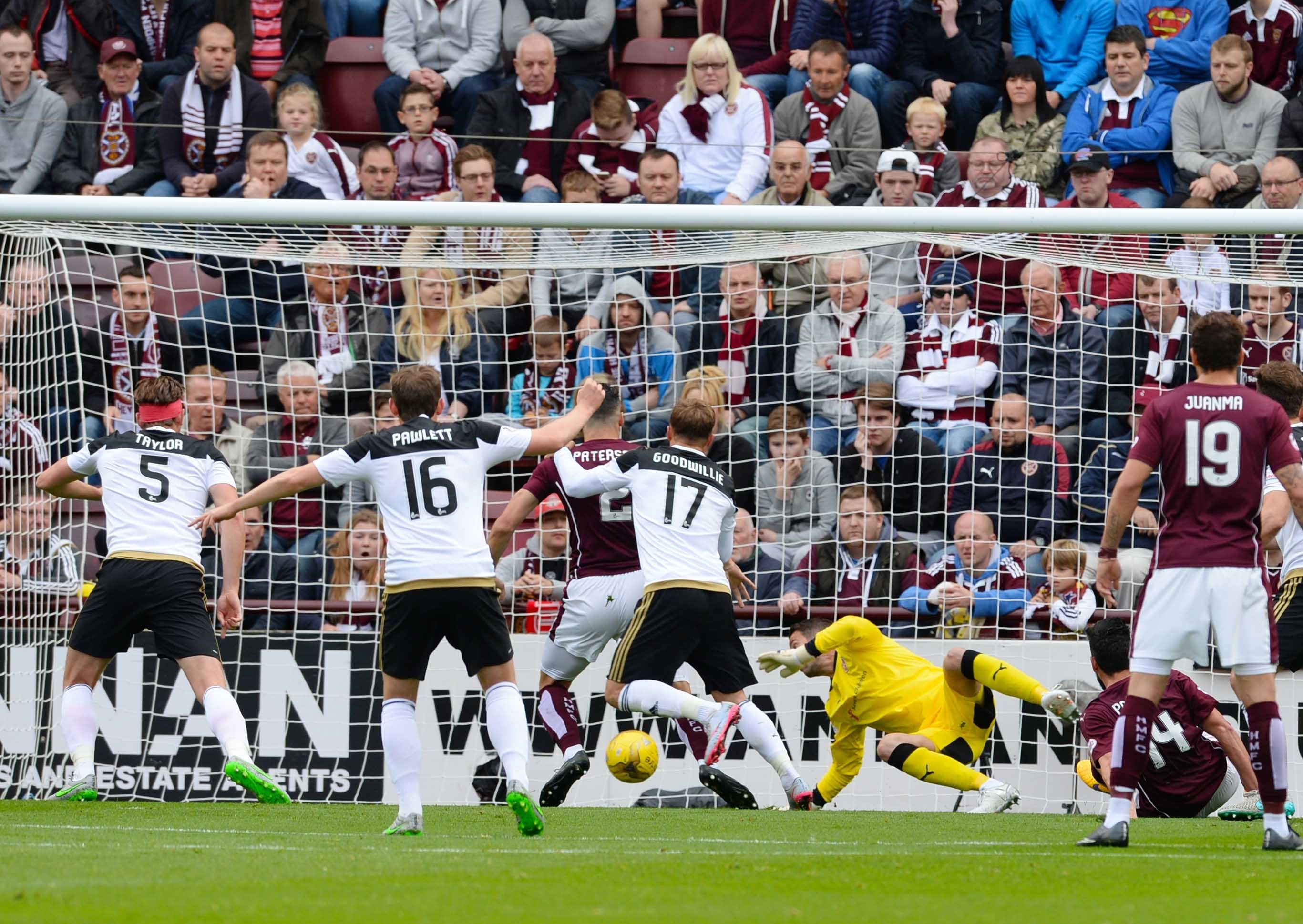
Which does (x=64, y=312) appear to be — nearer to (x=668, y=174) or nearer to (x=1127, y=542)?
(x=668, y=174)

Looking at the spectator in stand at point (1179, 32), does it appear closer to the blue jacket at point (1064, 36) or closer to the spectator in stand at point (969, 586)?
the blue jacket at point (1064, 36)

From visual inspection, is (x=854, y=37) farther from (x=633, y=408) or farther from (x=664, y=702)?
(x=664, y=702)

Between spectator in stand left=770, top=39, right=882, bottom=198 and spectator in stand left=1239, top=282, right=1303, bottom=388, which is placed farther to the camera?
spectator in stand left=770, top=39, right=882, bottom=198

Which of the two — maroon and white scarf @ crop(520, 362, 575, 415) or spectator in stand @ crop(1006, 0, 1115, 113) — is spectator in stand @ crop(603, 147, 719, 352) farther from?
spectator in stand @ crop(1006, 0, 1115, 113)

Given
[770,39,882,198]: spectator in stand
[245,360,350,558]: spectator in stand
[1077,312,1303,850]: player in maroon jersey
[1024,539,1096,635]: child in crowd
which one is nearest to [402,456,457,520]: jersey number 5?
[1077,312,1303,850]: player in maroon jersey

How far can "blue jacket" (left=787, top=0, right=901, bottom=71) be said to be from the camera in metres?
14.1

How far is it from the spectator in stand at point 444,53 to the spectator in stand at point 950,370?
4.83 meters

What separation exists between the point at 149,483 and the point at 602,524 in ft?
8.25

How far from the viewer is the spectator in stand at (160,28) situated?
14844 millimetres

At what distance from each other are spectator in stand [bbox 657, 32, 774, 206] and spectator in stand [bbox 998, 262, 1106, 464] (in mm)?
2818

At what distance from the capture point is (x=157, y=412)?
28.9ft

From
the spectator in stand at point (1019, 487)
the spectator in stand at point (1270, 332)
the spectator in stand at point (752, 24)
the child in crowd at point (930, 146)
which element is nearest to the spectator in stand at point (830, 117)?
the child in crowd at point (930, 146)

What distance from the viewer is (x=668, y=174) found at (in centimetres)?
1245

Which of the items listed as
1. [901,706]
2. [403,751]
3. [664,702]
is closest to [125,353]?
[664,702]
